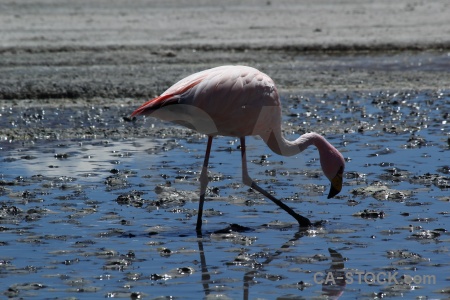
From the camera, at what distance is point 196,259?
6664 millimetres

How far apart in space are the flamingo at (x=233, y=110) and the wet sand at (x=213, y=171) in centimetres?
45

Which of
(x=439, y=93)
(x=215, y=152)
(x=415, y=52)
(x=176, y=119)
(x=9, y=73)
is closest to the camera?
(x=176, y=119)

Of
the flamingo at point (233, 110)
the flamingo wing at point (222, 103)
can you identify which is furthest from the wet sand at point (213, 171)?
the flamingo wing at point (222, 103)

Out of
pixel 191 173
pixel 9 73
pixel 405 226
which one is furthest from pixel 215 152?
pixel 9 73

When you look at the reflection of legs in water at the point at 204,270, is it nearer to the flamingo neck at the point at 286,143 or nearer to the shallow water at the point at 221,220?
the shallow water at the point at 221,220

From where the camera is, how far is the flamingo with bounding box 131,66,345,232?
7422mm

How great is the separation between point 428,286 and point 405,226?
150 cm

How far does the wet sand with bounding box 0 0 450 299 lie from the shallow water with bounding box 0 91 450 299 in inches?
0.7

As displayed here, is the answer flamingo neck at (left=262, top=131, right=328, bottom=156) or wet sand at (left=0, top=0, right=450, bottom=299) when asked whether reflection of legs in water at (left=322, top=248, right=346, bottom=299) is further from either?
flamingo neck at (left=262, top=131, right=328, bottom=156)

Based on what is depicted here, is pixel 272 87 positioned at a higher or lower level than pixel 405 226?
higher

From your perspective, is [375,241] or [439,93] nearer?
[375,241]

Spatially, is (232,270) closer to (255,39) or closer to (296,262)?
(296,262)

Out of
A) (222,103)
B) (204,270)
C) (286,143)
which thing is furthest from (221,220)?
(204,270)

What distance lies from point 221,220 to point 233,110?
0.87m
